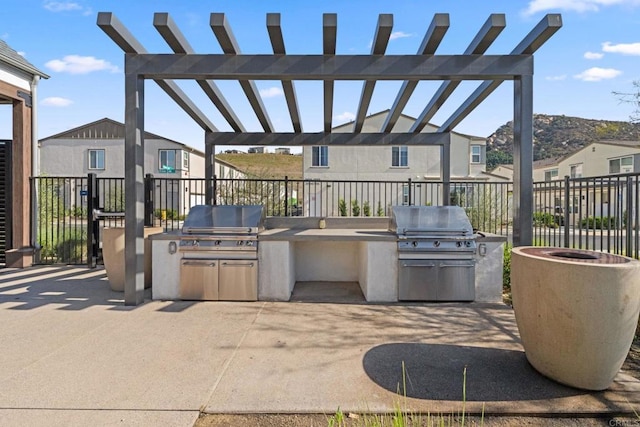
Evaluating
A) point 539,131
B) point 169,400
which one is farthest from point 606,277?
point 539,131

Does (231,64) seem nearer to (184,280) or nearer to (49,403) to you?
(184,280)

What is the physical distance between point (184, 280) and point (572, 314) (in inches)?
174

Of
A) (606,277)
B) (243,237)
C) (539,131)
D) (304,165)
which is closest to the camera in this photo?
(606,277)

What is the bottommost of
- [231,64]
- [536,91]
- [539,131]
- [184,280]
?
[184,280]

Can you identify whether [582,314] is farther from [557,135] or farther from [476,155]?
[557,135]

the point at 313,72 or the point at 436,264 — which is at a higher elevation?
the point at 313,72

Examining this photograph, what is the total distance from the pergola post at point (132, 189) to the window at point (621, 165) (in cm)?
2829

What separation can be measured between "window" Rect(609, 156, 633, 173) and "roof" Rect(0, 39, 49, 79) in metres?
29.5

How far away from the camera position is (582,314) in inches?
94.3

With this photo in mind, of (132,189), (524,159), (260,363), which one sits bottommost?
(260,363)

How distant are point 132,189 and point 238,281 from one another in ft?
6.10

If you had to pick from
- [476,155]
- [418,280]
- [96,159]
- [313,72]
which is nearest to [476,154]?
[476,155]

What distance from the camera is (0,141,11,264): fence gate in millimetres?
7336

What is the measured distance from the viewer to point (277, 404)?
238 cm
